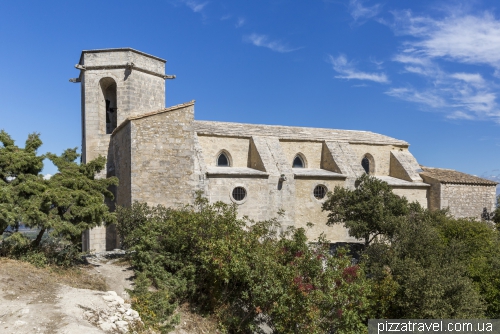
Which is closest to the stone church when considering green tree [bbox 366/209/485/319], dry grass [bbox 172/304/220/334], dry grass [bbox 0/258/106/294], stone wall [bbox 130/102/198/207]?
stone wall [bbox 130/102/198/207]

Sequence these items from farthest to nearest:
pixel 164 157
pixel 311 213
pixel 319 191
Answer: pixel 319 191 < pixel 311 213 < pixel 164 157

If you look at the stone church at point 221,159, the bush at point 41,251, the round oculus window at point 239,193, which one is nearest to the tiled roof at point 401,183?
the stone church at point 221,159

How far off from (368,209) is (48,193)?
41.7 ft

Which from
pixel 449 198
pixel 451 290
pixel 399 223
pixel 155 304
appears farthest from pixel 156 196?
pixel 449 198

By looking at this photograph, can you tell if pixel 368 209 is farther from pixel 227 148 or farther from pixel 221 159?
pixel 221 159

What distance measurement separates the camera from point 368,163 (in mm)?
25875

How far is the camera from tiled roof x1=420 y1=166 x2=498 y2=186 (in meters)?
24.2

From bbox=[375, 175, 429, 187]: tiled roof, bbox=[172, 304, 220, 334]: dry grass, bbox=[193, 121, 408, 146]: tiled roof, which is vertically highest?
bbox=[193, 121, 408, 146]: tiled roof

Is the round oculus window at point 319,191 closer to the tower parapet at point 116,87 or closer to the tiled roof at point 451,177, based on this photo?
the tiled roof at point 451,177

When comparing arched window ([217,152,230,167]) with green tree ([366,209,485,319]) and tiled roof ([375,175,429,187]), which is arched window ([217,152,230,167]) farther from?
green tree ([366,209,485,319])

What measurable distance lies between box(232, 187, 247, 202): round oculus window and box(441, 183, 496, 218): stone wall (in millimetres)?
12343

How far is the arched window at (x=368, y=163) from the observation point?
25688 mm

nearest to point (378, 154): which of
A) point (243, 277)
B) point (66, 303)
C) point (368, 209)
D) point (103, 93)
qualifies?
point (368, 209)

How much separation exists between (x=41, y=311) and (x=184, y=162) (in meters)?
9.80
